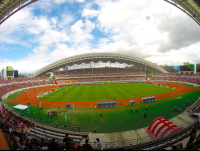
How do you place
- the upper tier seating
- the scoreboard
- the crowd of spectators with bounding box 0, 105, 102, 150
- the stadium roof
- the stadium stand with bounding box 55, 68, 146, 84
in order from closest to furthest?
the crowd of spectators with bounding box 0, 105, 102, 150 → the stadium roof → the scoreboard → the stadium stand with bounding box 55, 68, 146, 84 → the upper tier seating

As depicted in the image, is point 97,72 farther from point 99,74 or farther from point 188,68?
point 188,68

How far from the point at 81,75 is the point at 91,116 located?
58916mm

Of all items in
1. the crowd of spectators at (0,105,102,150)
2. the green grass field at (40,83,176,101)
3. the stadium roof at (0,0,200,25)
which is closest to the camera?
the crowd of spectators at (0,105,102,150)

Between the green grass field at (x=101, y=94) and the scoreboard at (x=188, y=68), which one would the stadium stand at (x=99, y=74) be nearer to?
the scoreboard at (x=188, y=68)

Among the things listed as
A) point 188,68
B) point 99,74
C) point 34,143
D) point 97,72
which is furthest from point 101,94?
point 188,68

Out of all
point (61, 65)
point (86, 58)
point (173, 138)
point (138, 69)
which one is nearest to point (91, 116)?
point (173, 138)

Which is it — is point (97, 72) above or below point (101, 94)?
above

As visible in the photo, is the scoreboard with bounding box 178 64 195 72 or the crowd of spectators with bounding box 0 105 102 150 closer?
the crowd of spectators with bounding box 0 105 102 150

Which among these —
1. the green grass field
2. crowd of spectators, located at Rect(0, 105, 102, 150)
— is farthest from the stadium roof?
the green grass field

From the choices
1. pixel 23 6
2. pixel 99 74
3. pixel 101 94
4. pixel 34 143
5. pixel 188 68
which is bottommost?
pixel 101 94

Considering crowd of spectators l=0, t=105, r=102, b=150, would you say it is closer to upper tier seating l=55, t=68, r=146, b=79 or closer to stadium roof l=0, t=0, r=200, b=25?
stadium roof l=0, t=0, r=200, b=25

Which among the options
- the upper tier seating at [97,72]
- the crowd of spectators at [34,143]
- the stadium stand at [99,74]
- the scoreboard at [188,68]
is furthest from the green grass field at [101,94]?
the upper tier seating at [97,72]

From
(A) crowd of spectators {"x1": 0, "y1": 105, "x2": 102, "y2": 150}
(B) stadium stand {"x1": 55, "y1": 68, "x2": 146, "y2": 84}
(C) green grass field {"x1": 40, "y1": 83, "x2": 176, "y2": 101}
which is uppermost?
(B) stadium stand {"x1": 55, "y1": 68, "x2": 146, "y2": 84}

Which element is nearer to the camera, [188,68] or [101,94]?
[101,94]
